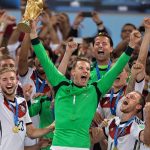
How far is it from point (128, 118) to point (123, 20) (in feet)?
17.6

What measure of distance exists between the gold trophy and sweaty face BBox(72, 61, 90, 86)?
0.57m

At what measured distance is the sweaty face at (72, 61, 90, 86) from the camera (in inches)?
241

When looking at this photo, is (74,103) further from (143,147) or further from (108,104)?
(108,104)

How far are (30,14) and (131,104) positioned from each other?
126cm

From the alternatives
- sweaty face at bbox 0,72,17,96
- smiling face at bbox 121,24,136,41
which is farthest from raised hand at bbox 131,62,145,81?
smiling face at bbox 121,24,136,41

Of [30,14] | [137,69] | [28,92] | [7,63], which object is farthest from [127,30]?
[30,14]

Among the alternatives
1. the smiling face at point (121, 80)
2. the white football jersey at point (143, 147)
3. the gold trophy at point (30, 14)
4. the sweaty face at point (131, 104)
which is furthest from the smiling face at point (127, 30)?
the white football jersey at point (143, 147)

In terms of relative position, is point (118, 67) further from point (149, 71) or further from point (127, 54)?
point (149, 71)

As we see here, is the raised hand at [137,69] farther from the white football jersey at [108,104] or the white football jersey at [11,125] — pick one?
the white football jersey at [11,125]

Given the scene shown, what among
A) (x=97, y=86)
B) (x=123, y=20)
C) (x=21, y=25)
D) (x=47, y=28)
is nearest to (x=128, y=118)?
(x=97, y=86)

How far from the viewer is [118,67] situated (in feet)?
20.0

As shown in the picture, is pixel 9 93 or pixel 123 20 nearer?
pixel 9 93

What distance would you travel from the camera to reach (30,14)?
6410 mm

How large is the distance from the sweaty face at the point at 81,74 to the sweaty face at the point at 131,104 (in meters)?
0.43
